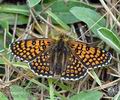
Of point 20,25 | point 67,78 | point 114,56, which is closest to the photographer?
point 67,78

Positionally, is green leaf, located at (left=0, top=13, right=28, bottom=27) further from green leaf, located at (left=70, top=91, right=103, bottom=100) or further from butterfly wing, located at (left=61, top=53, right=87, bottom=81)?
green leaf, located at (left=70, top=91, right=103, bottom=100)

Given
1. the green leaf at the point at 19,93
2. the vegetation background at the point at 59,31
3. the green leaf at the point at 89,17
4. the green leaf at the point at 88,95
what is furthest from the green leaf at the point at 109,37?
the green leaf at the point at 19,93

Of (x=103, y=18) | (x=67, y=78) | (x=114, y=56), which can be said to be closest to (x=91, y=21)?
(x=103, y=18)

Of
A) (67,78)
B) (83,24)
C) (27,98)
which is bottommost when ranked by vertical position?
(27,98)

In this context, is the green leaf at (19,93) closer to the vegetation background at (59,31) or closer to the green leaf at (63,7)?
the vegetation background at (59,31)

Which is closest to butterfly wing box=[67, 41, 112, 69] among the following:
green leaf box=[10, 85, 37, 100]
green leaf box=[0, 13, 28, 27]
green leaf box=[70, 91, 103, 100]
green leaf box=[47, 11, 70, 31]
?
green leaf box=[70, 91, 103, 100]

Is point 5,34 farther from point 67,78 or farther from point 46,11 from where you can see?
point 67,78
